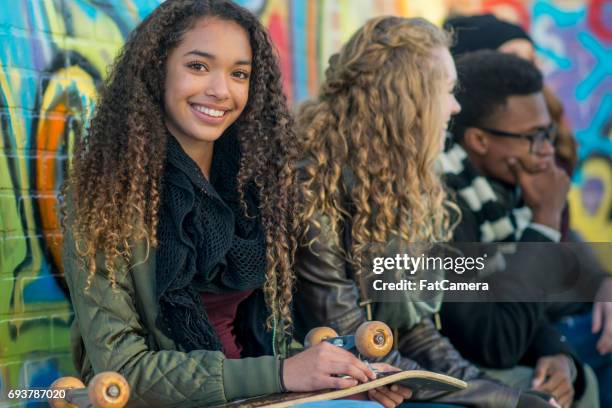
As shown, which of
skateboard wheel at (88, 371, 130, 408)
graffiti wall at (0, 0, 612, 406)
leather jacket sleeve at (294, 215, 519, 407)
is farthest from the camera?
graffiti wall at (0, 0, 612, 406)

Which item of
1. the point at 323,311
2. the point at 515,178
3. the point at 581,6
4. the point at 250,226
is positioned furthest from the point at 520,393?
the point at 581,6

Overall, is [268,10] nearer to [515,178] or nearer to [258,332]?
[515,178]

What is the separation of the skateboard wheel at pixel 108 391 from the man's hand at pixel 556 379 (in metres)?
2.00

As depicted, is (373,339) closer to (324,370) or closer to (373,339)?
(373,339)

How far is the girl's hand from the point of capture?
2.94m

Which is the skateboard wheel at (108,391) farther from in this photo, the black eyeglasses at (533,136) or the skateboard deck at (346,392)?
the black eyeglasses at (533,136)

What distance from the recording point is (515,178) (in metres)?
4.96

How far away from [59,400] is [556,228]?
247 cm

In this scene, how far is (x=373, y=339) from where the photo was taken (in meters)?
2.95

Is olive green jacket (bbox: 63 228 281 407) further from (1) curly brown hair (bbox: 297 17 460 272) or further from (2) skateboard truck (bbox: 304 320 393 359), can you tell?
(1) curly brown hair (bbox: 297 17 460 272)

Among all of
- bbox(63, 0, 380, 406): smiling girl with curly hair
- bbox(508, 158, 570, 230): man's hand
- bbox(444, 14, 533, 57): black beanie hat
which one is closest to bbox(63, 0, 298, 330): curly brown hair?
bbox(63, 0, 380, 406): smiling girl with curly hair

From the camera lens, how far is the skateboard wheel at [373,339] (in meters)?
2.95

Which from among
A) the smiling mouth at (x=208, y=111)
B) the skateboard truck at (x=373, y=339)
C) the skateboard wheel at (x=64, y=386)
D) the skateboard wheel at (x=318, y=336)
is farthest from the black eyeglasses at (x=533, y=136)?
the skateboard wheel at (x=64, y=386)

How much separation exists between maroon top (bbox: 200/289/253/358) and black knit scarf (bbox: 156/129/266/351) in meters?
0.04
